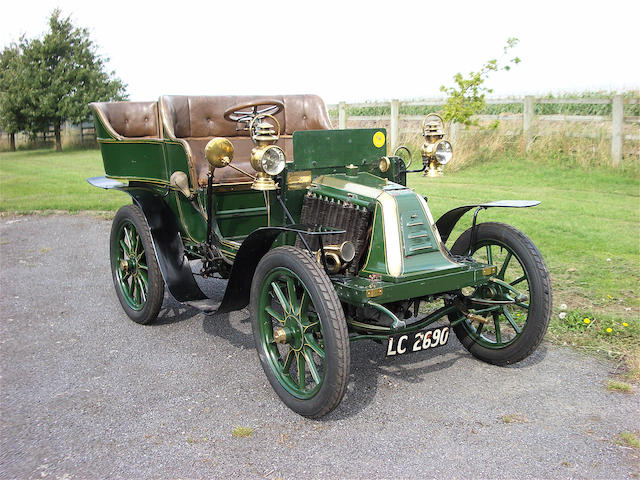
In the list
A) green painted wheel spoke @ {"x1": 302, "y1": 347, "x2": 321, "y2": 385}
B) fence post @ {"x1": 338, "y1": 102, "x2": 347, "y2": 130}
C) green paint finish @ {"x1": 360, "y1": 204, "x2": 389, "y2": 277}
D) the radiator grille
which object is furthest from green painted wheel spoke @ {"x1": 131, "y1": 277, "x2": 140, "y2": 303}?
fence post @ {"x1": 338, "y1": 102, "x2": 347, "y2": 130}

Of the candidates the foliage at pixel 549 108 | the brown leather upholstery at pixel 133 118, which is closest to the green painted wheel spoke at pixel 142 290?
the brown leather upholstery at pixel 133 118

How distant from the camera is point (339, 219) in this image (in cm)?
388

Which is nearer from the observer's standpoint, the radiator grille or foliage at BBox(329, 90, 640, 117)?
the radiator grille

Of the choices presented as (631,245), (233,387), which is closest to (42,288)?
(233,387)

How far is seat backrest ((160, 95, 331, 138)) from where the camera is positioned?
540 cm

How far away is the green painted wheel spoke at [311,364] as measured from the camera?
334cm

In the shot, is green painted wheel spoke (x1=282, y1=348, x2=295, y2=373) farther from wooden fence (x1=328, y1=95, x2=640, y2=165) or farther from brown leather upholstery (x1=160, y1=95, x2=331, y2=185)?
wooden fence (x1=328, y1=95, x2=640, y2=165)

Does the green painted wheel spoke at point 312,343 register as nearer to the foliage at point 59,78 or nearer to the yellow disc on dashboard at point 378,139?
the yellow disc on dashboard at point 378,139

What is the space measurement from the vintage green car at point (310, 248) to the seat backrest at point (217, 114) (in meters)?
0.02

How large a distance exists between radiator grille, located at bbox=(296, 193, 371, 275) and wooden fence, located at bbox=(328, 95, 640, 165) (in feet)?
30.3

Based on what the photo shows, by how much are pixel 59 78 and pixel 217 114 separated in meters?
23.7

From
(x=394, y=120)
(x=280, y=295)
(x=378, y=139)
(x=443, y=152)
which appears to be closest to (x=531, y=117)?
(x=394, y=120)

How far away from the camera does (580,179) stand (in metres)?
11.1

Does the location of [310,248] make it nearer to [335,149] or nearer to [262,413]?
[335,149]
